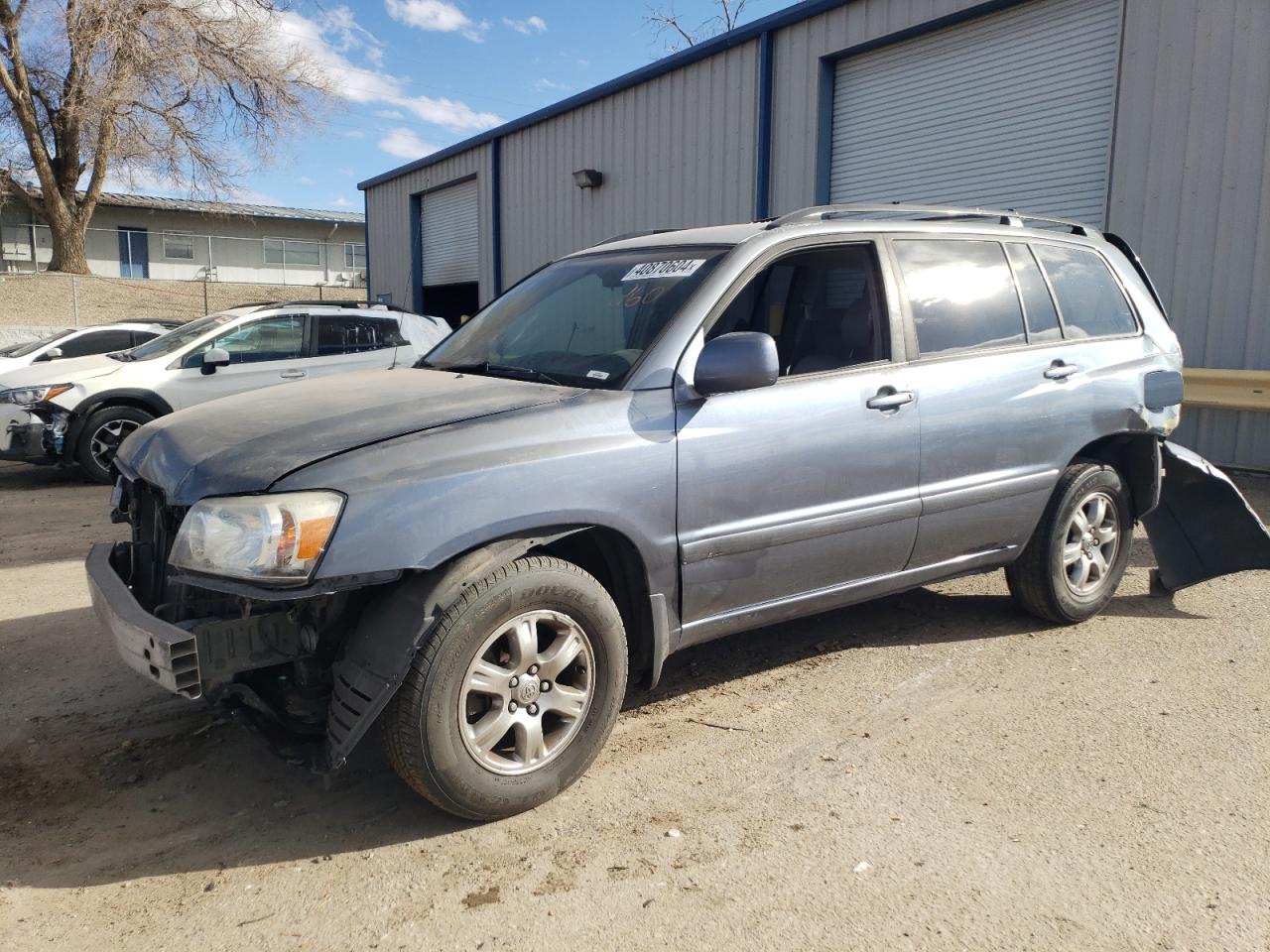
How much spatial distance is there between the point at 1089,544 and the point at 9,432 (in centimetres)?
876

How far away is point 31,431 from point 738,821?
818 cm

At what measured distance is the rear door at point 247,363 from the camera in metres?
9.31

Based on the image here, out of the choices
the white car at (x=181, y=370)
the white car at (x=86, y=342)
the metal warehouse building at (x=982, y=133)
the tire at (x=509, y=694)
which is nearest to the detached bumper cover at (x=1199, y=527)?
the tire at (x=509, y=694)

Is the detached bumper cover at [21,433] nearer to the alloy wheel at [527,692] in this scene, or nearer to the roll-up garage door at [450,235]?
the alloy wheel at [527,692]

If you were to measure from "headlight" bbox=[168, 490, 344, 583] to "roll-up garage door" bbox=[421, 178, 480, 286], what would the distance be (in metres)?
17.4

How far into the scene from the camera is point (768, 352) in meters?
3.26

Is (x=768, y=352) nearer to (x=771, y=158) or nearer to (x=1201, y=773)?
(x=1201, y=773)

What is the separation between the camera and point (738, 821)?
302 centimetres

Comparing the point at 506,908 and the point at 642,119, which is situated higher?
the point at 642,119

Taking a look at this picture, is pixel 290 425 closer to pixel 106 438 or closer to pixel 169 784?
pixel 169 784

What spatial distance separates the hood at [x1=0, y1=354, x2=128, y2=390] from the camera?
351 inches

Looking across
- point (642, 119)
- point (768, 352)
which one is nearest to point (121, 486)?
point (768, 352)

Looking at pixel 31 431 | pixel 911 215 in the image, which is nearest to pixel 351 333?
pixel 31 431

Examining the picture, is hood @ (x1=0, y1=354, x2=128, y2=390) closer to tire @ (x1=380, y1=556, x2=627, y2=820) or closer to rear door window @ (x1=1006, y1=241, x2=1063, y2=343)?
tire @ (x1=380, y1=556, x2=627, y2=820)
